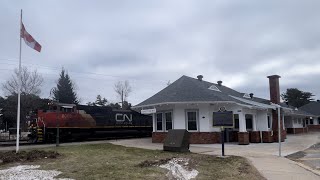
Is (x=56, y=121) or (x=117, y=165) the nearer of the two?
(x=117, y=165)

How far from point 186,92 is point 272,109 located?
24.2 feet

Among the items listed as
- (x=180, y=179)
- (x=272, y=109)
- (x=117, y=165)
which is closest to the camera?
(x=180, y=179)

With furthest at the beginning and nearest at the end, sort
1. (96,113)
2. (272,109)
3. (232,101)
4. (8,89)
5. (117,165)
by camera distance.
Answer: (8,89), (96,113), (272,109), (232,101), (117,165)

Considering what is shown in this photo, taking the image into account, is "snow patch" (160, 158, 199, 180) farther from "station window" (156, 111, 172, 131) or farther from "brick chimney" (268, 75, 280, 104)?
"brick chimney" (268, 75, 280, 104)

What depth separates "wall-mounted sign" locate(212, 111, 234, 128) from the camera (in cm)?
→ 1723

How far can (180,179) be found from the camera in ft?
33.1

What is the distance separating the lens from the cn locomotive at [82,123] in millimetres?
28609

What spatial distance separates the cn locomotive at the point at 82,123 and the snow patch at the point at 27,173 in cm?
1316

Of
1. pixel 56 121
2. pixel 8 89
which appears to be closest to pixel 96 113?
pixel 56 121

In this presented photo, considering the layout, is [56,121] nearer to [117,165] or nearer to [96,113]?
[96,113]

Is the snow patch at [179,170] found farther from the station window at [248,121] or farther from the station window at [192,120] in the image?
the station window at [248,121]

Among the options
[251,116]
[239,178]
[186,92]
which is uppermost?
[186,92]

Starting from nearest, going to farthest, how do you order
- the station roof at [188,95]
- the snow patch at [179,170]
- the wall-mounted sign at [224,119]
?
the snow patch at [179,170] → the wall-mounted sign at [224,119] → the station roof at [188,95]

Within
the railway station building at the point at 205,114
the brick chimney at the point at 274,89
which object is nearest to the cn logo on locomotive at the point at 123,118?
the railway station building at the point at 205,114
